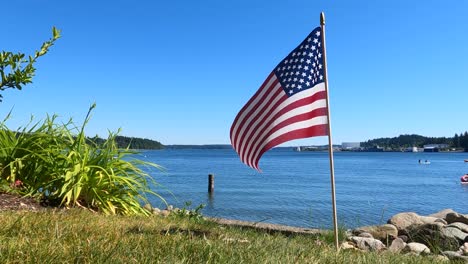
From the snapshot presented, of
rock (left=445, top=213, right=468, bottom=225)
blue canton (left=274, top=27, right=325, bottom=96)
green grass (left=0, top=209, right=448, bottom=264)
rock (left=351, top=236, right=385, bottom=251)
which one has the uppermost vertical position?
blue canton (left=274, top=27, right=325, bottom=96)

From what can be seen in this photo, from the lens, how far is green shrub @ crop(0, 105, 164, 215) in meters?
7.71

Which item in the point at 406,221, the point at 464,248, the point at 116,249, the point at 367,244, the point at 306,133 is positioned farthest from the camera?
the point at 406,221

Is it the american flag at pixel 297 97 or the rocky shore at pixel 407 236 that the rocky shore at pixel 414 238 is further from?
the american flag at pixel 297 97

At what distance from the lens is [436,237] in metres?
8.45

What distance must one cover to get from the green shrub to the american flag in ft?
10.2

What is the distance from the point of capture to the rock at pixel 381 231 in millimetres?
9383

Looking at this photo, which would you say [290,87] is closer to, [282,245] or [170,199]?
[282,245]

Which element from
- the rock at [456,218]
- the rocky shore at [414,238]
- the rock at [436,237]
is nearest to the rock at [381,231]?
the rocky shore at [414,238]

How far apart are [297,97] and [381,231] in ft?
15.4

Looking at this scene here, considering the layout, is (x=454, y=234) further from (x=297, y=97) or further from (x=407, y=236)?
(x=297, y=97)

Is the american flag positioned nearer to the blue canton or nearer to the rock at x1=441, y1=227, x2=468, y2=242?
the blue canton

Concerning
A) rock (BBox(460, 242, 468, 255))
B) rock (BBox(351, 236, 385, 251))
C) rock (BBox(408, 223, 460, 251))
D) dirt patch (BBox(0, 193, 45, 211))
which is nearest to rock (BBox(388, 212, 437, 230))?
rock (BBox(408, 223, 460, 251))

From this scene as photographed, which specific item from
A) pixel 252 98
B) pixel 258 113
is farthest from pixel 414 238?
pixel 252 98

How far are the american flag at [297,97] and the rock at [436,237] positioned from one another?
3.70m
